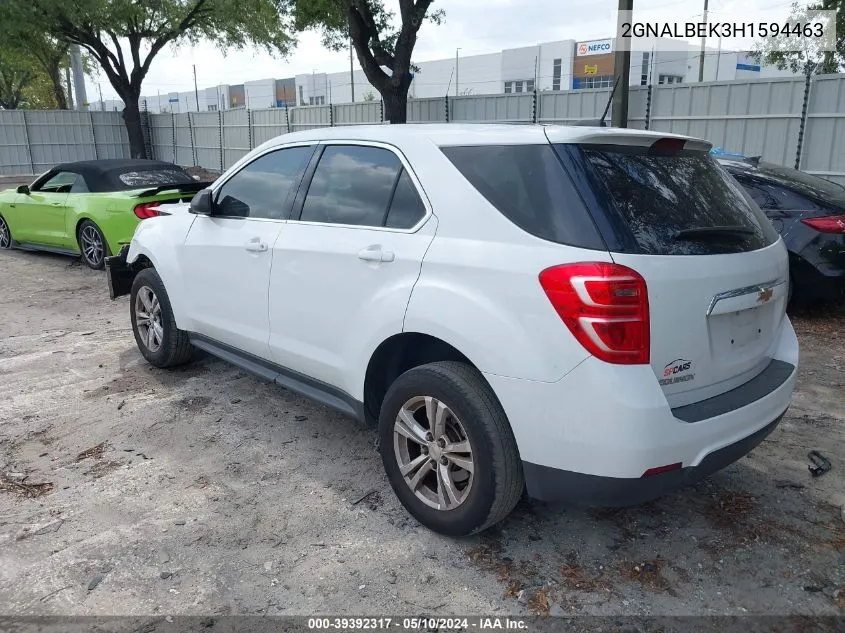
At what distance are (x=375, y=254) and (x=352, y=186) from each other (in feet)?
1.76

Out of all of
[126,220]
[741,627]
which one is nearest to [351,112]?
[126,220]

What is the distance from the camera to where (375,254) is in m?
3.16

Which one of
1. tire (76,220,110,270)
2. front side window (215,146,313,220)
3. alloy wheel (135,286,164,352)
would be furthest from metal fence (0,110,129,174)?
front side window (215,146,313,220)

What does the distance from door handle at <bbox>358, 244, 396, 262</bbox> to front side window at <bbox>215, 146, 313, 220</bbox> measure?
887mm

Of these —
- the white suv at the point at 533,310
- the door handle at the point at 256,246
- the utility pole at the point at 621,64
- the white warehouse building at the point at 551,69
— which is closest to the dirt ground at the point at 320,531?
the white suv at the point at 533,310

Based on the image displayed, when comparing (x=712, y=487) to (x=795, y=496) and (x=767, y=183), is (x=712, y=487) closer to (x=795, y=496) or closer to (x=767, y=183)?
(x=795, y=496)

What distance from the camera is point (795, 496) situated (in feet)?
11.2

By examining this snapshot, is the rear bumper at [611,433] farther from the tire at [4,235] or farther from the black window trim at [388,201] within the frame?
the tire at [4,235]

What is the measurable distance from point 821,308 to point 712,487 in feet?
14.9

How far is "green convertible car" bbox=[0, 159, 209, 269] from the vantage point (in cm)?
837

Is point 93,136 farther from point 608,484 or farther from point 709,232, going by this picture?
point 608,484

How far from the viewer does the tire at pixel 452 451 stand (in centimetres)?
271

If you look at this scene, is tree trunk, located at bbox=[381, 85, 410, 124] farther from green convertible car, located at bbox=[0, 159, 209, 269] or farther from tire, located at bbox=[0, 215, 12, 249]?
tire, located at bbox=[0, 215, 12, 249]

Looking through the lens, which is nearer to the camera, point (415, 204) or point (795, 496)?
point (415, 204)
